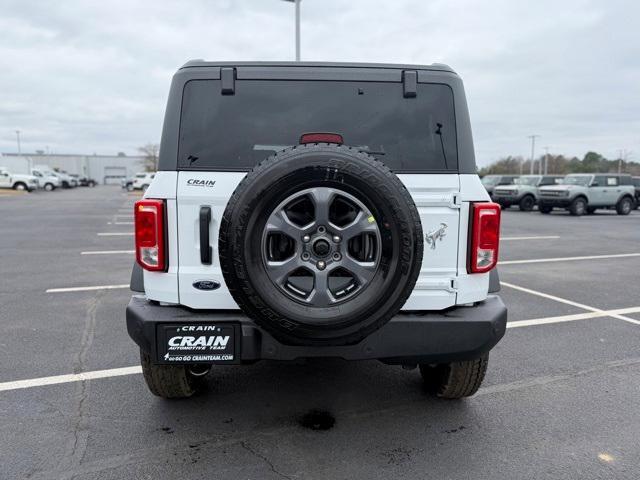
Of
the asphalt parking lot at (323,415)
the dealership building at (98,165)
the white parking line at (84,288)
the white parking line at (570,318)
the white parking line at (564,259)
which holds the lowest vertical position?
the asphalt parking lot at (323,415)

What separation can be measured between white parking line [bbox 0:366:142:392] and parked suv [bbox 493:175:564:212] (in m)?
23.5

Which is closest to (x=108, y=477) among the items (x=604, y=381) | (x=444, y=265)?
(x=444, y=265)

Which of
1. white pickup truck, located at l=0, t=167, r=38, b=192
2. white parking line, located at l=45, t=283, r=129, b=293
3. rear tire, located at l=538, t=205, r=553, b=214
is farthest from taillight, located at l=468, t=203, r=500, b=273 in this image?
white pickup truck, located at l=0, t=167, r=38, b=192

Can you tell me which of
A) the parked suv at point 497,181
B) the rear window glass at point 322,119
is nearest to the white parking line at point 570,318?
the rear window glass at point 322,119

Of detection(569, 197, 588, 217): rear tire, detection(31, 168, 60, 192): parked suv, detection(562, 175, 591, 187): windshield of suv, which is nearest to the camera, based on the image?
detection(569, 197, 588, 217): rear tire

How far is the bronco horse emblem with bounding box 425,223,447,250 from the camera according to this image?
281cm

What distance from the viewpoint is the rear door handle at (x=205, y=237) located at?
2.71 meters

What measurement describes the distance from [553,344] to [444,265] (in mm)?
2512

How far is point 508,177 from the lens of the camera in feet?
91.0

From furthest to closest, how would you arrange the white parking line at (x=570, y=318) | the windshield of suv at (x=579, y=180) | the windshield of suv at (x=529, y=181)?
the windshield of suv at (x=529, y=181) < the windshield of suv at (x=579, y=180) < the white parking line at (x=570, y=318)

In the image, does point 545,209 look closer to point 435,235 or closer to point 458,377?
point 458,377

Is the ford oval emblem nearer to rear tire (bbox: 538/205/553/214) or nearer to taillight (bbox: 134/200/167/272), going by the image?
taillight (bbox: 134/200/167/272)

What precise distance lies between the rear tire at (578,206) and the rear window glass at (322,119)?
69.9ft

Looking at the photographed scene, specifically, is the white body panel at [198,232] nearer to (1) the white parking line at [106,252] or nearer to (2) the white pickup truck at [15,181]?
(1) the white parking line at [106,252]
